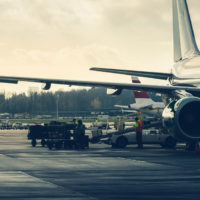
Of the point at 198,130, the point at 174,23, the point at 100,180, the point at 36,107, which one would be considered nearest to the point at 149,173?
the point at 100,180

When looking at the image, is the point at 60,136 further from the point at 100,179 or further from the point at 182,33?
the point at 100,179

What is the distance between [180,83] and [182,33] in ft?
17.6

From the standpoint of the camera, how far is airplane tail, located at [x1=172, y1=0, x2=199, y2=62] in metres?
32.7

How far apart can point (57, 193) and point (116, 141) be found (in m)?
19.0

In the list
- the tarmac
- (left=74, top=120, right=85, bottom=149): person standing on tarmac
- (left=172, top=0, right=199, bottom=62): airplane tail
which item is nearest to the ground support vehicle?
(left=74, top=120, right=85, bottom=149): person standing on tarmac

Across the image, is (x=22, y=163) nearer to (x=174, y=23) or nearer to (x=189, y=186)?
(x=189, y=186)

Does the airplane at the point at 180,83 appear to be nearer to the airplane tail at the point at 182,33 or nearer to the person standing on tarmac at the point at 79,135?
the airplane tail at the point at 182,33

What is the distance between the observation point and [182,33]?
1315 inches

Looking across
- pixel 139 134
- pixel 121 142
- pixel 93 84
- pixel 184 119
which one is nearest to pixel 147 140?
pixel 139 134

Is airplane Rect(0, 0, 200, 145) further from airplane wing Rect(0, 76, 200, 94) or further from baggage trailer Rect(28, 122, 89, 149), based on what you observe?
baggage trailer Rect(28, 122, 89, 149)

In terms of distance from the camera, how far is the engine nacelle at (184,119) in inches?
877

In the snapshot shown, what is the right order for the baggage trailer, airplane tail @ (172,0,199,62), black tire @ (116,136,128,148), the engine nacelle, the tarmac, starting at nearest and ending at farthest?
the tarmac → the engine nacelle → the baggage trailer → black tire @ (116,136,128,148) → airplane tail @ (172,0,199,62)

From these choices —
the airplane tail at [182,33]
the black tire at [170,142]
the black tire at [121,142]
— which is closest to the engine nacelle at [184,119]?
the black tire at [170,142]

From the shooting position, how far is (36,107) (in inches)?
5778
